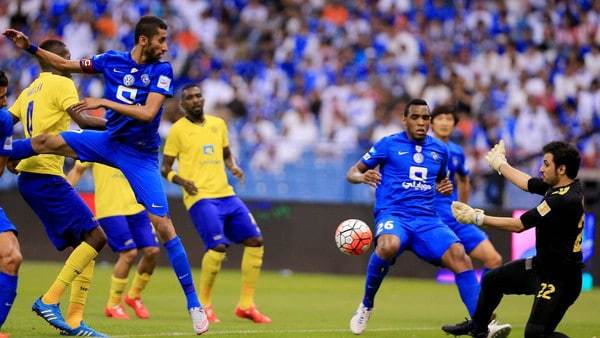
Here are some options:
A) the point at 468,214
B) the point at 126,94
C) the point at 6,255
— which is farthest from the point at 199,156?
the point at 468,214

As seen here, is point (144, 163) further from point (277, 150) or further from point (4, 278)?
point (277, 150)

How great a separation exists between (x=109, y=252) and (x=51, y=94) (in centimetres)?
1074

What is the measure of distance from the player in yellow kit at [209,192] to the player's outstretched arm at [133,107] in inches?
131

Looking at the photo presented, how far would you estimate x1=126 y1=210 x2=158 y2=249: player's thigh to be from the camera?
13.9 meters

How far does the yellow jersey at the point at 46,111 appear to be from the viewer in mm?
10859

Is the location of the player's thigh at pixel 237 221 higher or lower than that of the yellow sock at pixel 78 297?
higher

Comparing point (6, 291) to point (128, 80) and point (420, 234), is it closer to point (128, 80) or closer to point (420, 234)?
point (128, 80)

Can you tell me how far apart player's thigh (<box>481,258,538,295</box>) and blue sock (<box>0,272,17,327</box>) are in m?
4.17

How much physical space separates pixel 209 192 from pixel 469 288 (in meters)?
3.75

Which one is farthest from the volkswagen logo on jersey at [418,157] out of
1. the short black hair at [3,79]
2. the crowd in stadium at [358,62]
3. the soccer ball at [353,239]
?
the crowd in stadium at [358,62]

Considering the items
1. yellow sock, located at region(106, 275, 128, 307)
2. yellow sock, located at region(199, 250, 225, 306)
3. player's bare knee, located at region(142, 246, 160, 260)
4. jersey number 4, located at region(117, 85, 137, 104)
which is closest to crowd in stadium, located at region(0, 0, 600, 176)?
player's bare knee, located at region(142, 246, 160, 260)

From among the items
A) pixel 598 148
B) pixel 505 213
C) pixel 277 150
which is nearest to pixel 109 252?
pixel 277 150

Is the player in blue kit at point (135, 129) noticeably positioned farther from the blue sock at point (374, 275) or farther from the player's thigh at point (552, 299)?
the player's thigh at point (552, 299)

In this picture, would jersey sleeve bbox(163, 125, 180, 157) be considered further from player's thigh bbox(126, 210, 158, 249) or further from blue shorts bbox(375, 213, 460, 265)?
blue shorts bbox(375, 213, 460, 265)
